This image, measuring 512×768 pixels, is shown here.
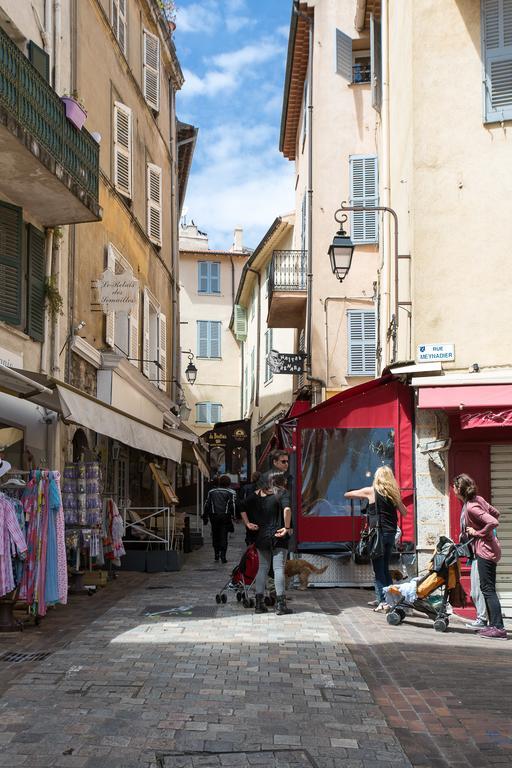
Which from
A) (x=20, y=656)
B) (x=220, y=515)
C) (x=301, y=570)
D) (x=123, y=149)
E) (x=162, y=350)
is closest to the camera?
(x=20, y=656)

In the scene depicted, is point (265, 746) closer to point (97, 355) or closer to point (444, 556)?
point (444, 556)

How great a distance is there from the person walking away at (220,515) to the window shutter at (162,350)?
16.1ft

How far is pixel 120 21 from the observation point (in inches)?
730

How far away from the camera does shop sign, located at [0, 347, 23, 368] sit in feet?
36.3

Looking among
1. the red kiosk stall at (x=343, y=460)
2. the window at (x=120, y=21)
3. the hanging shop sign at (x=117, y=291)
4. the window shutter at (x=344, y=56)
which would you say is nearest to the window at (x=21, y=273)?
the hanging shop sign at (x=117, y=291)

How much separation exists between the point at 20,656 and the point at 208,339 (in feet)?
128

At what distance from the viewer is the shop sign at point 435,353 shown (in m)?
11.6

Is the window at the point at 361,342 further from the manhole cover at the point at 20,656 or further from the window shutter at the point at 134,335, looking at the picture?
the manhole cover at the point at 20,656

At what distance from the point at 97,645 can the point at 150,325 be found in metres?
14.3

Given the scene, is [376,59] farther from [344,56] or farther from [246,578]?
[246,578]

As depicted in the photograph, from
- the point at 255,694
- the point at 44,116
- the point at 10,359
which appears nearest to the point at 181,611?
the point at 10,359

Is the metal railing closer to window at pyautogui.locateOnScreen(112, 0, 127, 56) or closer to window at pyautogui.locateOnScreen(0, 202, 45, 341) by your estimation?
window at pyautogui.locateOnScreen(0, 202, 45, 341)

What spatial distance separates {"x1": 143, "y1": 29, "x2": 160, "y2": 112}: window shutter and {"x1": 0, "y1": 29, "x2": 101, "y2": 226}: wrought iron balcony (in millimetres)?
8733

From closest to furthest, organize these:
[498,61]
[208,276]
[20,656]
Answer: [20,656] → [498,61] → [208,276]
